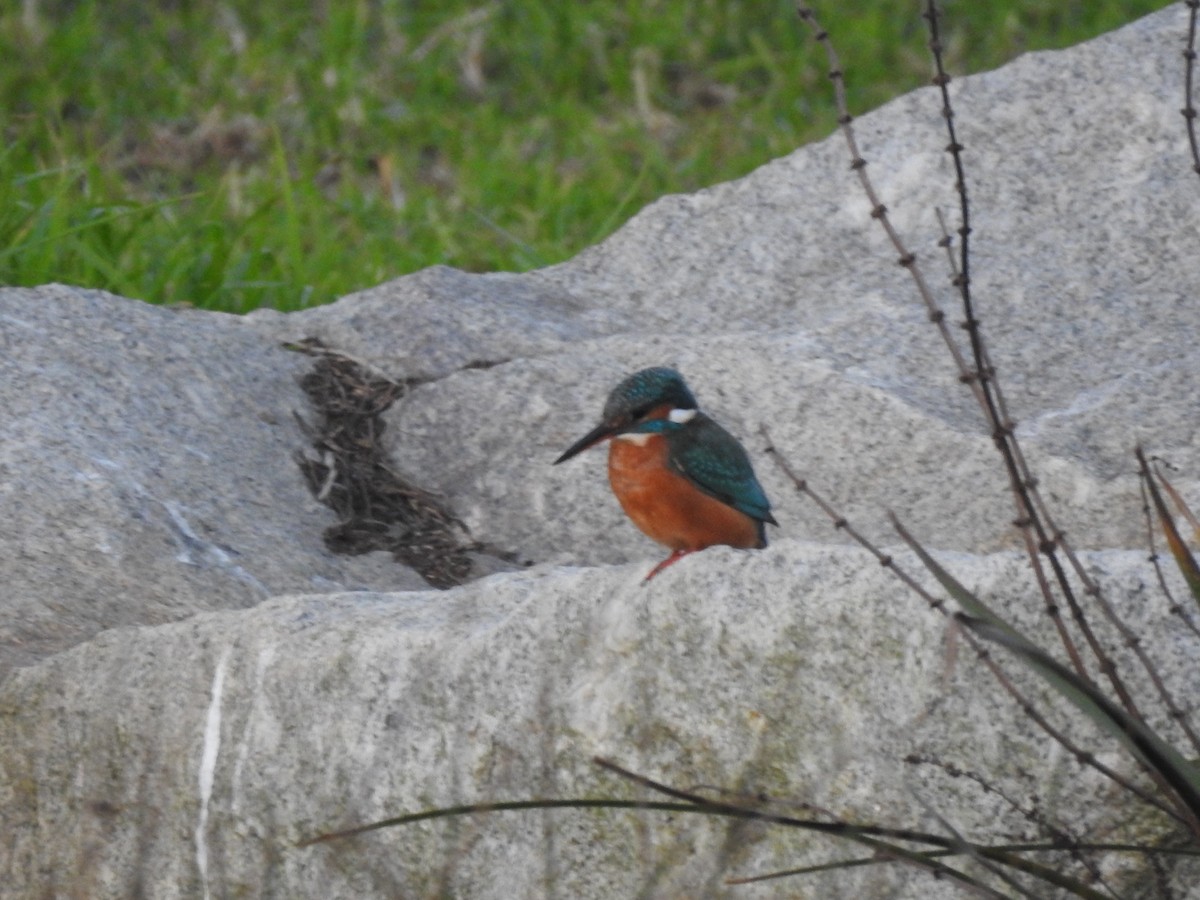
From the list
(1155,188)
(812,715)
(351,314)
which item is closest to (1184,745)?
(812,715)

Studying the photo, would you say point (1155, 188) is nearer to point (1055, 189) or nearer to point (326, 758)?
point (1055, 189)

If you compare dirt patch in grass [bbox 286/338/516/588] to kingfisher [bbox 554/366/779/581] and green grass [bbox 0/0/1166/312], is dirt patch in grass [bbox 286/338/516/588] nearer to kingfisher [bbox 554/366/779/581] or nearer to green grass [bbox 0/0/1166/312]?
kingfisher [bbox 554/366/779/581]

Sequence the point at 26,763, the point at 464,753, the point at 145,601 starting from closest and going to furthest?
the point at 464,753, the point at 26,763, the point at 145,601

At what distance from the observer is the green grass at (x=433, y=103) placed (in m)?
6.59

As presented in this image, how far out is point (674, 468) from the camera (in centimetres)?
332

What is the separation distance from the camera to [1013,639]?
1783 mm

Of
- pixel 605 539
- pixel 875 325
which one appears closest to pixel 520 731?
pixel 605 539

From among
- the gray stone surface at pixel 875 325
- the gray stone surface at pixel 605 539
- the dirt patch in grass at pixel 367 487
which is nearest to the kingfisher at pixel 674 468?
the gray stone surface at pixel 605 539

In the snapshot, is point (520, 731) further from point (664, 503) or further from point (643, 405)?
point (643, 405)

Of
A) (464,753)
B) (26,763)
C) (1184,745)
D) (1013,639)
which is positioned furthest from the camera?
(26,763)

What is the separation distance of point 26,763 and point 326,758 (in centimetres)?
56

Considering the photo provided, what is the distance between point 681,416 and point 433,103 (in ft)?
16.8

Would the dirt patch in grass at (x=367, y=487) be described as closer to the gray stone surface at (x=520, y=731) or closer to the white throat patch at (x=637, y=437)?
the white throat patch at (x=637, y=437)

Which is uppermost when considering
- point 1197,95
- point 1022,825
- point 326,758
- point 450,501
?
point 1197,95
